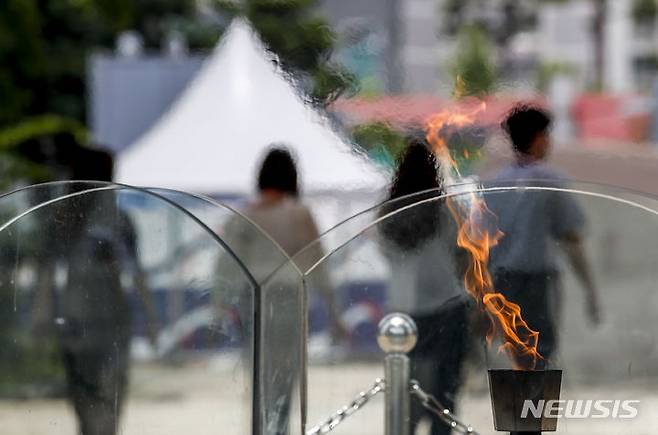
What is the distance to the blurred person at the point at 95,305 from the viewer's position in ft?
14.7

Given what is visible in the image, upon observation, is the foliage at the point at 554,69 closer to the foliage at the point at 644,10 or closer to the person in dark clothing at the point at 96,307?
the foliage at the point at 644,10

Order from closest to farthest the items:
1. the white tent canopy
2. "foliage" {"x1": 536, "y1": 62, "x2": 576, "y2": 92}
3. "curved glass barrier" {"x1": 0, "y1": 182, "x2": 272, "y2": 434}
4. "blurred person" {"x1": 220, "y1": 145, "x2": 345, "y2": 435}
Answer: "blurred person" {"x1": 220, "y1": 145, "x2": 345, "y2": 435}, "curved glass barrier" {"x1": 0, "y1": 182, "x2": 272, "y2": 434}, the white tent canopy, "foliage" {"x1": 536, "y1": 62, "x2": 576, "y2": 92}

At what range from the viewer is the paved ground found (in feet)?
13.3

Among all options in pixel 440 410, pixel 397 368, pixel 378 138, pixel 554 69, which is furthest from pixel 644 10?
pixel 397 368

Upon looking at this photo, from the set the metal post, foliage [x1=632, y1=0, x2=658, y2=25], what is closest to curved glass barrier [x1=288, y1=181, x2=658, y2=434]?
the metal post

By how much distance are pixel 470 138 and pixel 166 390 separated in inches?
76.0

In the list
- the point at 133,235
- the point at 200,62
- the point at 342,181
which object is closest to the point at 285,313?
the point at 133,235

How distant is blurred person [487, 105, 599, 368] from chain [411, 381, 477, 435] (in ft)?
1.23

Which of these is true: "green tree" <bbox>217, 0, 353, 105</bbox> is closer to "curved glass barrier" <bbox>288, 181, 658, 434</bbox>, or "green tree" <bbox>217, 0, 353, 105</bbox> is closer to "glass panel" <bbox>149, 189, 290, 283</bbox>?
"glass panel" <bbox>149, 189, 290, 283</bbox>

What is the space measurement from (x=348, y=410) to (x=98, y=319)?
0.96 meters

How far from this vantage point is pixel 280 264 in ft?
15.1

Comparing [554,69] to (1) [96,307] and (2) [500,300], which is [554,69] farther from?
(2) [500,300]

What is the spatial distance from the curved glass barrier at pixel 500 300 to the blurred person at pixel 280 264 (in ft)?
0.18

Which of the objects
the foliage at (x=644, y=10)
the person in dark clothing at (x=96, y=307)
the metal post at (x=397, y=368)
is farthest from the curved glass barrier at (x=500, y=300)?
the foliage at (x=644, y=10)
